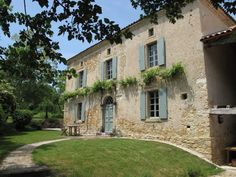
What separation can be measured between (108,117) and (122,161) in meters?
6.74

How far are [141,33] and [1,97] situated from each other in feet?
30.7

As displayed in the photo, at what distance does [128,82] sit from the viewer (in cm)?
1366

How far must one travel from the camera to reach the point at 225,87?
11.4 metres

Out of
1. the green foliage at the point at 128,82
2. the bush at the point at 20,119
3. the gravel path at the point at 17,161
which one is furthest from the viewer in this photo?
the bush at the point at 20,119

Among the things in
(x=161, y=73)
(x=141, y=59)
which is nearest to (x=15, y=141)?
(x=141, y=59)

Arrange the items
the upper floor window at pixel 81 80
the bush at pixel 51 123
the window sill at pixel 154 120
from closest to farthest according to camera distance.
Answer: the window sill at pixel 154 120 < the upper floor window at pixel 81 80 < the bush at pixel 51 123

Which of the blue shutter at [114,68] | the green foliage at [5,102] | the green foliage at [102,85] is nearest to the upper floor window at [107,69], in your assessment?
the blue shutter at [114,68]

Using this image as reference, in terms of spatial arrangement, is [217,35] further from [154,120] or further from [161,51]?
[154,120]

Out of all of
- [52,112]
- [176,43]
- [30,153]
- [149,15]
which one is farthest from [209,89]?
[52,112]

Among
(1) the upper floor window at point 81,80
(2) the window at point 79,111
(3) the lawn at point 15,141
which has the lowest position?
(3) the lawn at point 15,141

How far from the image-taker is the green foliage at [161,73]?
11.3 metres

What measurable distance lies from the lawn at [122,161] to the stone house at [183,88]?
118 cm

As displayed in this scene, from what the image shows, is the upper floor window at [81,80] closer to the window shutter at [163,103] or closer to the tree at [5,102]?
the tree at [5,102]

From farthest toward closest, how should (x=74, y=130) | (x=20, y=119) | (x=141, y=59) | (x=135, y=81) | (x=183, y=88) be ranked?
(x=20, y=119), (x=74, y=130), (x=135, y=81), (x=141, y=59), (x=183, y=88)
